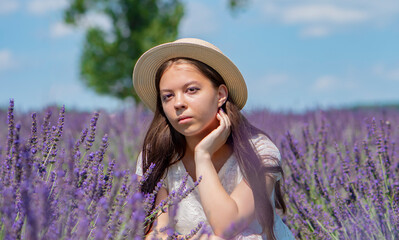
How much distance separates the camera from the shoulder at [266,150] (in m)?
2.13

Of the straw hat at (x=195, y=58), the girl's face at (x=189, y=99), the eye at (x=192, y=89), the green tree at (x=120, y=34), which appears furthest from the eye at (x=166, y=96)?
the green tree at (x=120, y=34)

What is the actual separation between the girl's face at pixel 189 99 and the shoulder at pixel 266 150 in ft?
0.83

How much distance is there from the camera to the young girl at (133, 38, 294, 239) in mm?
1971

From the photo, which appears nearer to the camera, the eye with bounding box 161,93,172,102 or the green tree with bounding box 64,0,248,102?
the eye with bounding box 161,93,172,102

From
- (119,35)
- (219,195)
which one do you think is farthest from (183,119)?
(119,35)

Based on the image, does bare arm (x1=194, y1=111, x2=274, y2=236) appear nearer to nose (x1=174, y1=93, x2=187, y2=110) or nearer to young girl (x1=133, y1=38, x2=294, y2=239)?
young girl (x1=133, y1=38, x2=294, y2=239)

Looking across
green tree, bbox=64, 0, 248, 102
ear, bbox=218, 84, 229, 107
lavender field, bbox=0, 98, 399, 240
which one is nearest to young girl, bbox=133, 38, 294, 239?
ear, bbox=218, 84, 229, 107

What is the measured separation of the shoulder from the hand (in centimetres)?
16

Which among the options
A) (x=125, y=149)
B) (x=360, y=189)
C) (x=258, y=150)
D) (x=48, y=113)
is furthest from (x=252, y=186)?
(x=125, y=149)

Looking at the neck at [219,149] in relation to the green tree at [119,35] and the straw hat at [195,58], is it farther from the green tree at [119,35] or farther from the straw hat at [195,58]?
the green tree at [119,35]

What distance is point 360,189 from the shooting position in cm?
239

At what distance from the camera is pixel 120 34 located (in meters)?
15.6

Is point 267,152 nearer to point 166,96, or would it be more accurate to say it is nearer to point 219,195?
point 219,195

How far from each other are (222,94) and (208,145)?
1.11 ft
